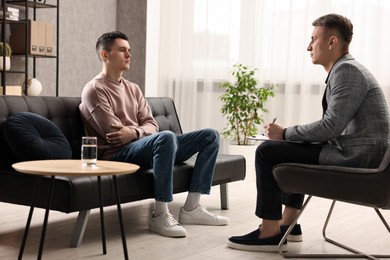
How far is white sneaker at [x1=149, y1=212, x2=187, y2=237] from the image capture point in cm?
316

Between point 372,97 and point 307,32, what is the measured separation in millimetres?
2984

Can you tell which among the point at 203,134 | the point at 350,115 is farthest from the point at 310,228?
the point at 350,115

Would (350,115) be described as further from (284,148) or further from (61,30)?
(61,30)

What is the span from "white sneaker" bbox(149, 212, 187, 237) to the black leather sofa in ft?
0.43

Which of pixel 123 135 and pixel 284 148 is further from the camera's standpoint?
pixel 123 135

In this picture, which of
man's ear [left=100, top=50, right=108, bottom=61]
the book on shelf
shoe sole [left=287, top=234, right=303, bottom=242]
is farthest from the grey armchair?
the book on shelf

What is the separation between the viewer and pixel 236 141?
5629 millimetres

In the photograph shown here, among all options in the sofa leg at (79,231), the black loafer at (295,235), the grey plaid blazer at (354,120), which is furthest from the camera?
the black loafer at (295,235)

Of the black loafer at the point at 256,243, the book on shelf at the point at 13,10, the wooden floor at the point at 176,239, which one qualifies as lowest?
the wooden floor at the point at 176,239

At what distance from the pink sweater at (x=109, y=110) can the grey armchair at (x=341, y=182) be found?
3.23 ft

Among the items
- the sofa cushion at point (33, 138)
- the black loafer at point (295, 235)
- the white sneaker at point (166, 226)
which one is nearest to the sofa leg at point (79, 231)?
the sofa cushion at point (33, 138)

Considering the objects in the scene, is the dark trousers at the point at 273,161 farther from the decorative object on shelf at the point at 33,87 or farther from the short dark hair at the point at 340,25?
the decorative object on shelf at the point at 33,87

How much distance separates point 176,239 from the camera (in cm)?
313

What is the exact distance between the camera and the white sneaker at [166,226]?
3160 mm
